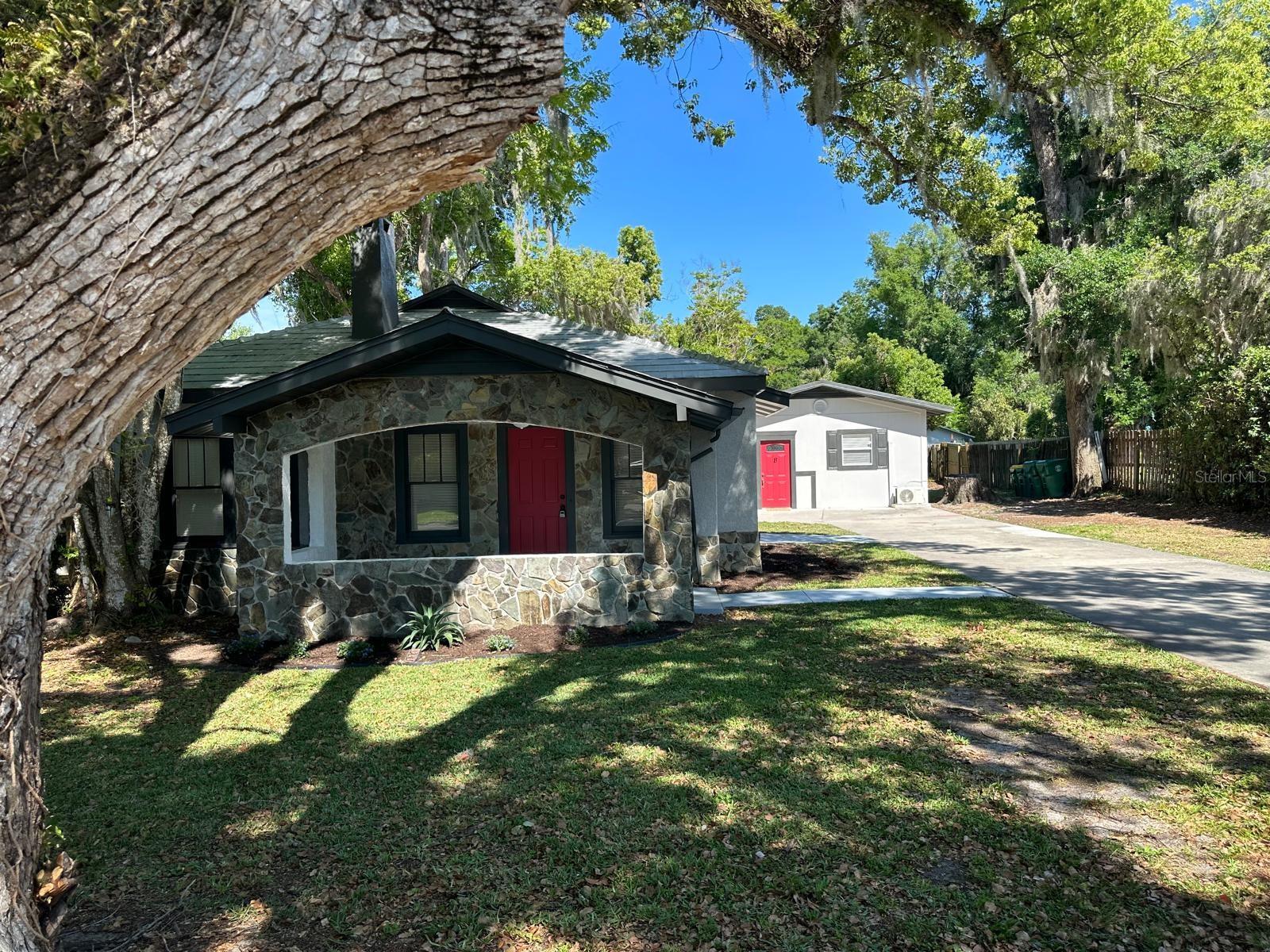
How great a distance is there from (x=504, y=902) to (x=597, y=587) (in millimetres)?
5388

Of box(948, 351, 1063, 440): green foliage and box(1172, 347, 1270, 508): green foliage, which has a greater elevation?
box(948, 351, 1063, 440): green foliage

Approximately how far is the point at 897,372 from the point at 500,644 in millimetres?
35298

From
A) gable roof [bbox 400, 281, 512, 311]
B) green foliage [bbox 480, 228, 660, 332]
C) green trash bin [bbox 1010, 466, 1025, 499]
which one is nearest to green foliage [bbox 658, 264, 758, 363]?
green foliage [bbox 480, 228, 660, 332]

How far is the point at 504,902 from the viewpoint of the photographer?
3.39 m

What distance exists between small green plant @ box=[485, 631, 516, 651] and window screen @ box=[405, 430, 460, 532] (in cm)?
385

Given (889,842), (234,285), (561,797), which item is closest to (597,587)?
(561,797)

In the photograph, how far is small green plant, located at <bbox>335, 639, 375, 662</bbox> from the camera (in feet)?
26.1

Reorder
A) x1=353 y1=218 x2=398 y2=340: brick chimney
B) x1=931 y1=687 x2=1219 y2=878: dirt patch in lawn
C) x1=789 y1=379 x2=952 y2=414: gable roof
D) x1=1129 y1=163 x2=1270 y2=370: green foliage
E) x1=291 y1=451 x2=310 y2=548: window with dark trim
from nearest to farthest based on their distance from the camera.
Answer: x1=931 y1=687 x2=1219 y2=878: dirt patch in lawn
x1=291 y1=451 x2=310 y2=548: window with dark trim
x1=353 y1=218 x2=398 y2=340: brick chimney
x1=1129 y1=163 x2=1270 y2=370: green foliage
x1=789 y1=379 x2=952 y2=414: gable roof

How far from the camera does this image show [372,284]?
10.5m

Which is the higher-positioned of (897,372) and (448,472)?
(897,372)

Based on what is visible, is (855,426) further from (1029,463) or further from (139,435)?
(139,435)

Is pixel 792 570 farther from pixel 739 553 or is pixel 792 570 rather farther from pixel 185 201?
pixel 185 201

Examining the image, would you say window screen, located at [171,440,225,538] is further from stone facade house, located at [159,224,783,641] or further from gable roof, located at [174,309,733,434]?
gable roof, located at [174,309,733,434]

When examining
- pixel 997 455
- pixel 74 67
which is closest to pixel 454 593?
pixel 74 67
